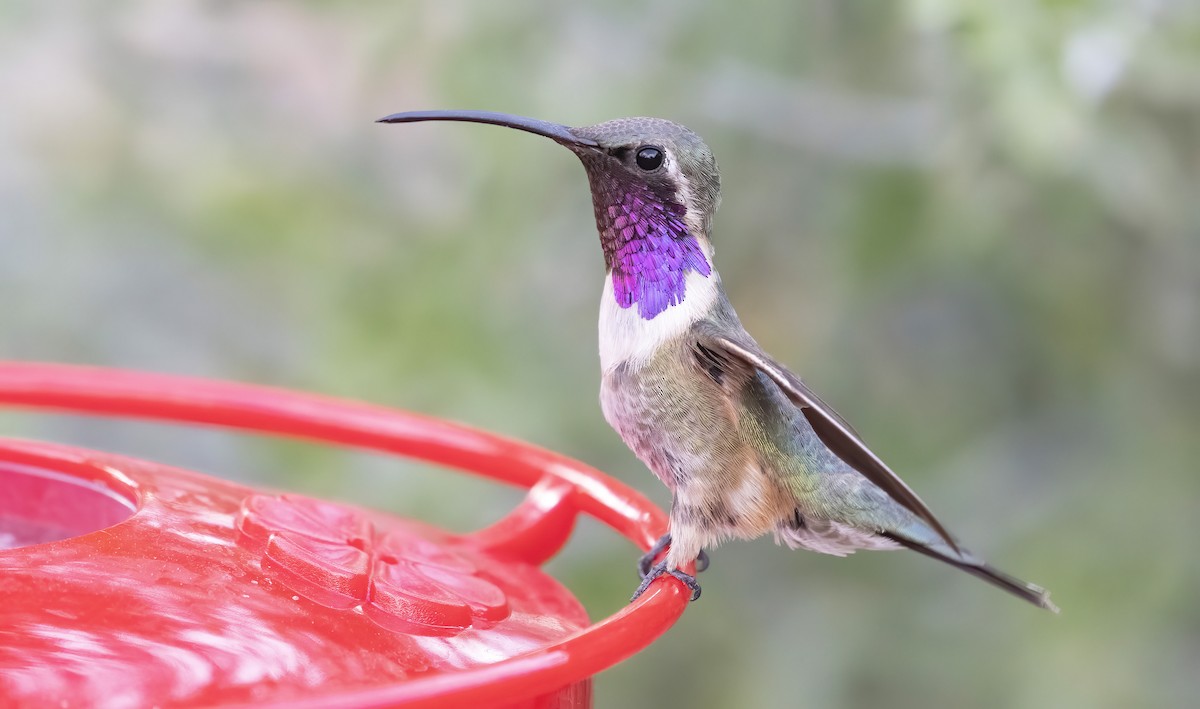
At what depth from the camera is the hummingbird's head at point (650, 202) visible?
1634 millimetres

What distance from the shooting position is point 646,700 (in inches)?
159

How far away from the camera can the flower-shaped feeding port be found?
1312 mm

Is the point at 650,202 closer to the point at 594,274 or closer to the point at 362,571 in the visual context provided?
the point at 362,571

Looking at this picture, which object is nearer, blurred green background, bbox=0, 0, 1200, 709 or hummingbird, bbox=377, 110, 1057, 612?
hummingbird, bbox=377, 110, 1057, 612

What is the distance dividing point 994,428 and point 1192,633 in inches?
31.9

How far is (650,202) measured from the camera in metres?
1.68

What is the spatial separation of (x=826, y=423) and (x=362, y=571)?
1.90 feet

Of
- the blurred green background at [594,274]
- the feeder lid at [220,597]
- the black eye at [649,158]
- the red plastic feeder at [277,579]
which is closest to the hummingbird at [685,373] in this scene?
the black eye at [649,158]

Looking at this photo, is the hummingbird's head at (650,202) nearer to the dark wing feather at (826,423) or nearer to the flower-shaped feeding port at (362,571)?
the dark wing feather at (826,423)

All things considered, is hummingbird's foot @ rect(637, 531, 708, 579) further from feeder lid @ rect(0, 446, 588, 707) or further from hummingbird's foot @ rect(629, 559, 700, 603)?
feeder lid @ rect(0, 446, 588, 707)

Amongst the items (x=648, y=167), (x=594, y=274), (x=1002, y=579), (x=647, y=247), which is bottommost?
(x=1002, y=579)

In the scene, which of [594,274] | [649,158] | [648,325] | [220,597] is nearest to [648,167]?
[649,158]

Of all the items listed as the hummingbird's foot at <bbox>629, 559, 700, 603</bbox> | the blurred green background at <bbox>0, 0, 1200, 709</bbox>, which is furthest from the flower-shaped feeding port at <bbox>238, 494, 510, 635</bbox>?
the blurred green background at <bbox>0, 0, 1200, 709</bbox>

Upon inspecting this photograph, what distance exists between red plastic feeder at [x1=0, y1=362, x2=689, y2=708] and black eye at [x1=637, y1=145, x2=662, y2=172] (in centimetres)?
43
